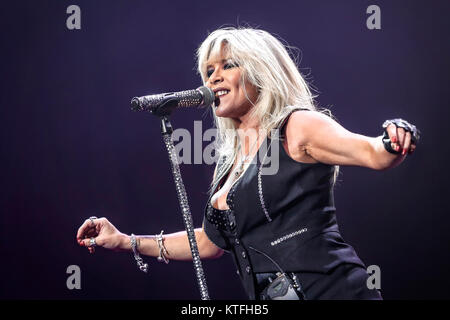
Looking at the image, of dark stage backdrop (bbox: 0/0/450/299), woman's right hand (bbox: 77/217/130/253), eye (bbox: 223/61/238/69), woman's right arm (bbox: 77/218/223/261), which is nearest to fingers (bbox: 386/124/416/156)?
eye (bbox: 223/61/238/69)

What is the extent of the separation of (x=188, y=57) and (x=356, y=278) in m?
1.63

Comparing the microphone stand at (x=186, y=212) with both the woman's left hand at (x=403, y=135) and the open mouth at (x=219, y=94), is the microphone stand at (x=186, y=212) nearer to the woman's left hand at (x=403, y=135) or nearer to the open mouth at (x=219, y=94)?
the open mouth at (x=219, y=94)

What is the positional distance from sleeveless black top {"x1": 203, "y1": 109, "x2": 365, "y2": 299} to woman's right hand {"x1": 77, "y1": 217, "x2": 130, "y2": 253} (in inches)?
22.9

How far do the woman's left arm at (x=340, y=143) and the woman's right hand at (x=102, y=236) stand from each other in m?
0.86

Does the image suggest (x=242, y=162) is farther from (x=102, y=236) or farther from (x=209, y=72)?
(x=102, y=236)

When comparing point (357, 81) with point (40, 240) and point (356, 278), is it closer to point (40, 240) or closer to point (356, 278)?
point (356, 278)

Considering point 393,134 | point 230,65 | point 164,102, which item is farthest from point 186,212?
point 230,65

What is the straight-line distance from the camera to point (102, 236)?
2.06m

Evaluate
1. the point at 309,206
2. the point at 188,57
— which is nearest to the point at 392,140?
the point at 309,206

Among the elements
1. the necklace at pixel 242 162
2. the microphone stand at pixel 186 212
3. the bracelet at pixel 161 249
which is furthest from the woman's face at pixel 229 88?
the bracelet at pixel 161 249

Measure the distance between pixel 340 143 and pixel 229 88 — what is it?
0.58m

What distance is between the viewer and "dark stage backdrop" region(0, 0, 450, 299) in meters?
2.67

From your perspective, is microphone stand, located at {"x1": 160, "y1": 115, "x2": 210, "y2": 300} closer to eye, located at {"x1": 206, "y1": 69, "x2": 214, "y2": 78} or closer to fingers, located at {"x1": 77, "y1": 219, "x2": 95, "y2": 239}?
eye, located at {"x1": 206, "y1": 69, "x2": 214, "y2": 78}

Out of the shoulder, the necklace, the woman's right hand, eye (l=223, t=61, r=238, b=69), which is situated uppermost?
eye (l=223, t=61, r=238, b=69)
